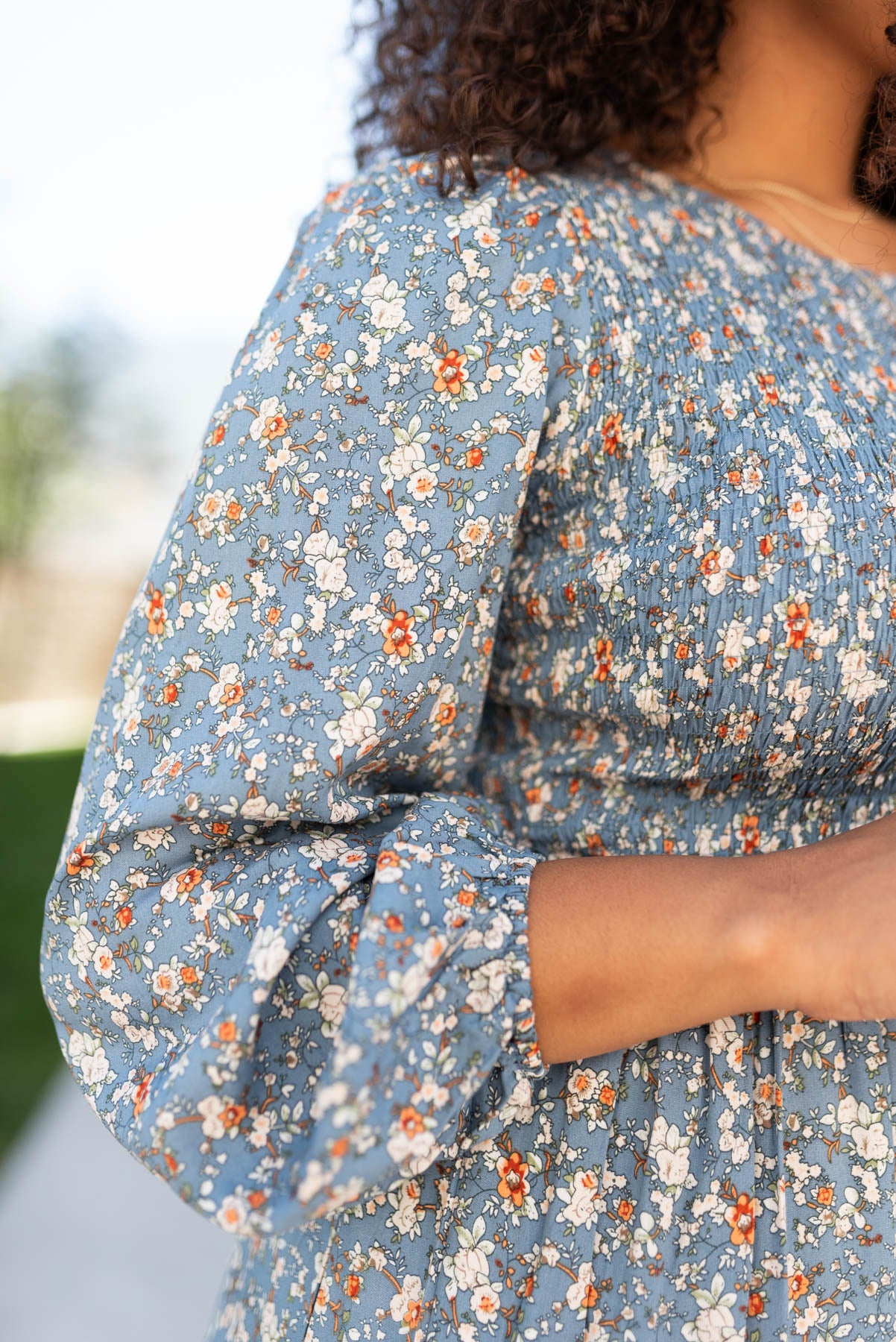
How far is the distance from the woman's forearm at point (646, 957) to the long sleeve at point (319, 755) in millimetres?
25

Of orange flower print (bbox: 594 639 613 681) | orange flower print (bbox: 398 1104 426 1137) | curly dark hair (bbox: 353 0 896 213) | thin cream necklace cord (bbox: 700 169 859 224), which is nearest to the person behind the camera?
orange flower print (bbox: 398 1104 426 1137)

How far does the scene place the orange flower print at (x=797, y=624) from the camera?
0.86 metres

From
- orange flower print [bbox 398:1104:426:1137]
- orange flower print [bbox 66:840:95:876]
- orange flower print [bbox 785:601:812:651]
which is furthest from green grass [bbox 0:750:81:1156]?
orange flower print [bbox 785:601:812:651]

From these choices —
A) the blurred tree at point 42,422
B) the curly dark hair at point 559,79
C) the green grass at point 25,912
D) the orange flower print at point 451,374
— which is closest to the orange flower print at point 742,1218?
the orange flower print at point 451,374

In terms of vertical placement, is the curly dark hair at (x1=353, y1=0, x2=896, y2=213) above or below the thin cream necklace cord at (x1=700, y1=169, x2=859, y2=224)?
above

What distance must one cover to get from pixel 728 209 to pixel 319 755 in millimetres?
798

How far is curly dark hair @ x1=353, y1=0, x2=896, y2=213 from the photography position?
3.43 ft

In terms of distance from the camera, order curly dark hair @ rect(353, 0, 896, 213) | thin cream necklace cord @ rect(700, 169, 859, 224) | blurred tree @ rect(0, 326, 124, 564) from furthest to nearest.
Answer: blurred tree @ rect(0, 326, 124, 564)
thin cream necklace cord @ rect(700, 169, 859, 224)
curly dark hair @ rect(353, 0, 896, 213)

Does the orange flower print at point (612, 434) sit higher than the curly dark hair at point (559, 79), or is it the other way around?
the curly dark hair at point (559, 79)

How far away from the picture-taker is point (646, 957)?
30.4 inches

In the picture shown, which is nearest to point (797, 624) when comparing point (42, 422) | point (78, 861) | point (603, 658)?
point (603, 658)

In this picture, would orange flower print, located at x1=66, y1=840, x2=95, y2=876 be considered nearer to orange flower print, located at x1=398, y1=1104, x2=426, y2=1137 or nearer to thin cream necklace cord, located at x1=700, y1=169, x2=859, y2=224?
orange flower print, located at x1=398, y1=1104, x2=426, y2=1137

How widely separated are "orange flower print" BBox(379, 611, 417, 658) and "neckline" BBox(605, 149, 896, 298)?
0.64 m

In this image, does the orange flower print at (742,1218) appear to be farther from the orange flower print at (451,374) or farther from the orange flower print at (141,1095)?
the orange flower print at (451,374)
